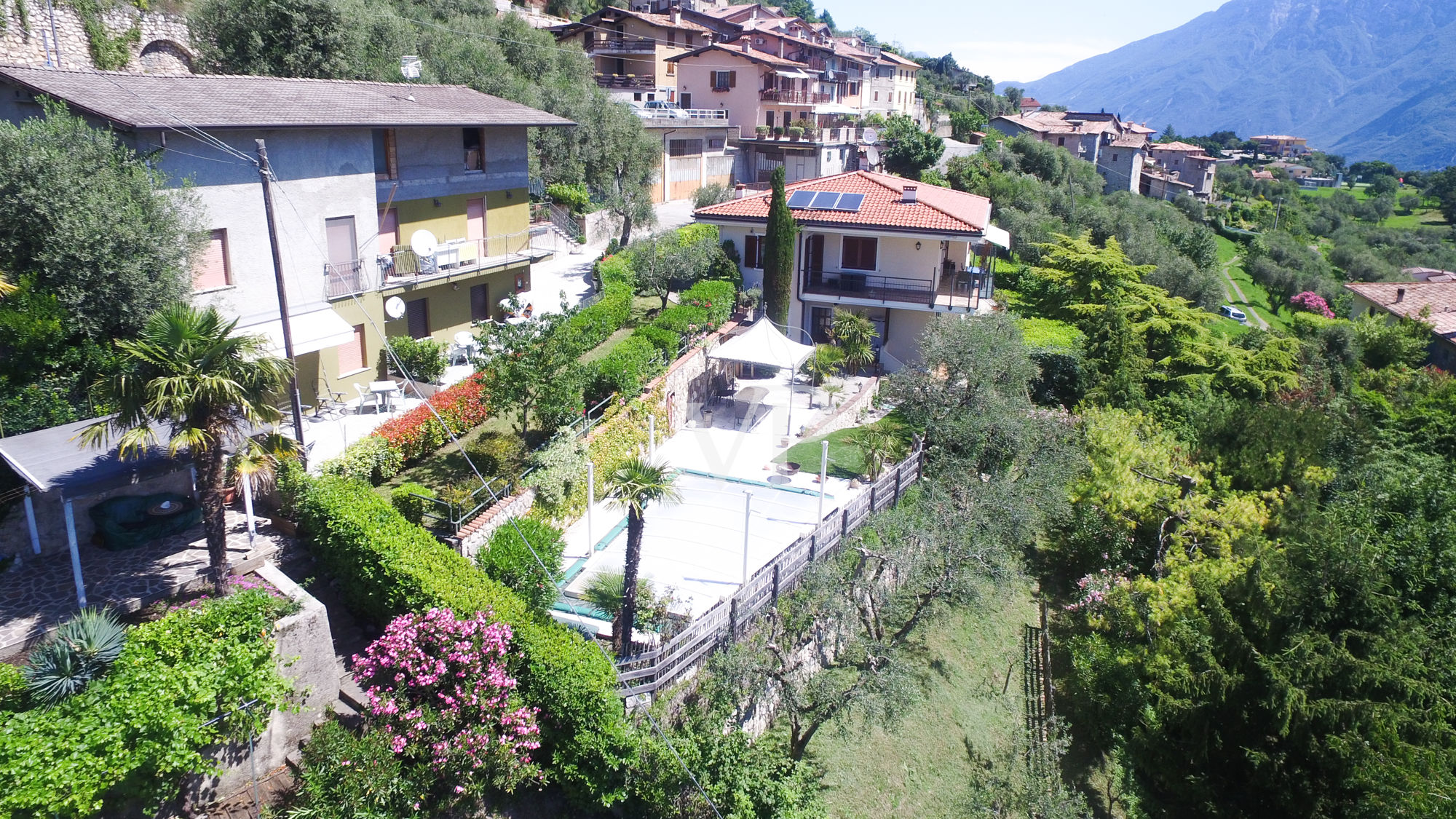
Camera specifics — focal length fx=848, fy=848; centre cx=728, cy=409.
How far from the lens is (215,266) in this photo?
736 inches

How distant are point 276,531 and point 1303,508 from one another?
2148 centimetres

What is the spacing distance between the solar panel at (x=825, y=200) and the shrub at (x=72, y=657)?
84.1 feet

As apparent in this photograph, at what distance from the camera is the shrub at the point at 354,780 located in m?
10.4

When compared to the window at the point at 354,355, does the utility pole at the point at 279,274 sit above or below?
above

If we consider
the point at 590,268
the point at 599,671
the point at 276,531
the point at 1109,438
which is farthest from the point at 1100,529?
the point at 590,268

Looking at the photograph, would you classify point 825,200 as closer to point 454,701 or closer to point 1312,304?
point 454,701

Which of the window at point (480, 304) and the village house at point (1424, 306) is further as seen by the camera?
the village house at point (1424, 306)

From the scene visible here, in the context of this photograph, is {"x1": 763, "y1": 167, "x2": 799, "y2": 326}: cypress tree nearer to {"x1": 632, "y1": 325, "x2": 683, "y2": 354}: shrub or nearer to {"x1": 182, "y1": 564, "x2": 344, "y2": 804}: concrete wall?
{"x1": 632, "y1": 325, "x2": 683, "y2": 354}: shrub

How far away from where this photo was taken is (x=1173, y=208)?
3479 inches

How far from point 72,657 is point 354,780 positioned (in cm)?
354

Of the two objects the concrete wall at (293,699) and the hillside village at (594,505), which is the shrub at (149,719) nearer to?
the hillside village at (594,505)

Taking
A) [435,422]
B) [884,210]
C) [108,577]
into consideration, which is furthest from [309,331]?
[884,210]

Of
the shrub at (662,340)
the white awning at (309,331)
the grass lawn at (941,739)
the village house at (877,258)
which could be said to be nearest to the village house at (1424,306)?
the village house at (877,258)

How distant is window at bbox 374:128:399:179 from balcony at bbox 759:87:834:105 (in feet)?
132
